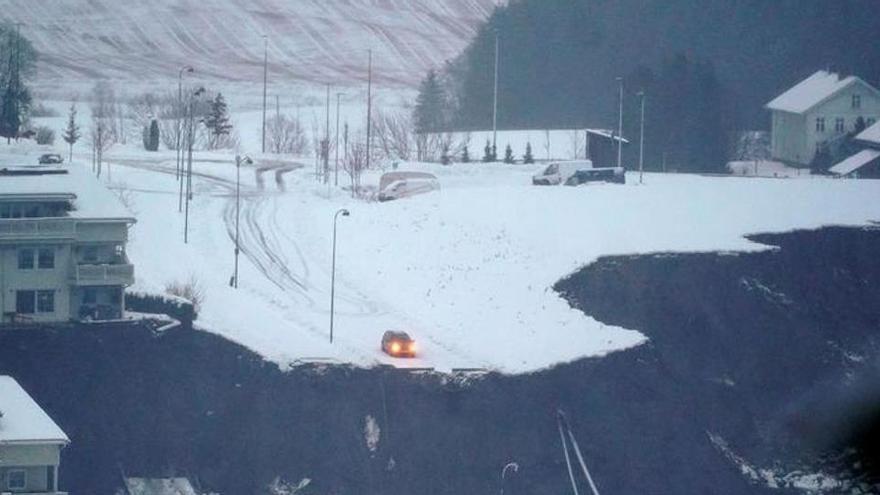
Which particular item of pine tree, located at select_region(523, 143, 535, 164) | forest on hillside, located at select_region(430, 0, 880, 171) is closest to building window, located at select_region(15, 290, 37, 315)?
pine tree, located at select_region(523, 143, 535, 164)

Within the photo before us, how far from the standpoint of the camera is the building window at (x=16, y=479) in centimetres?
877

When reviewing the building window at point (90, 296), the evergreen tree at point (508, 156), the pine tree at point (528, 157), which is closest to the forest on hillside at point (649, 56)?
the pine tree at point (528, 157)

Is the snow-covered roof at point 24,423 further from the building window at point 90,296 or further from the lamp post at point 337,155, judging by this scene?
the lamp post at point 337,155

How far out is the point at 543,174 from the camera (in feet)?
53.4

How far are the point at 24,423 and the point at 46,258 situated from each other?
1.99 meters

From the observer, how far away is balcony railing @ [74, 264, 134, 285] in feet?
35.5

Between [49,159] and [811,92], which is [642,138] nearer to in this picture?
[811,92]

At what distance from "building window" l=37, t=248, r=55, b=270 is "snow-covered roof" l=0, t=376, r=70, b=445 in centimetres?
138

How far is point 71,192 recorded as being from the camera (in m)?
11.0

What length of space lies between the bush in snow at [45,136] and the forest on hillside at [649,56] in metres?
5.70

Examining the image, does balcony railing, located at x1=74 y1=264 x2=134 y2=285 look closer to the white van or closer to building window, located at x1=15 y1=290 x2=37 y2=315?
building window, located at x1=15 y1=290 x2=37 y2=315

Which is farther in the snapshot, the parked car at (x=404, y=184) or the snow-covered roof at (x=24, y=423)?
the parked car at (x=404, y=184)

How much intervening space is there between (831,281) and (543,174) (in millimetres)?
3243

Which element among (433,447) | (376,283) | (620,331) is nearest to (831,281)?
(620,331)
